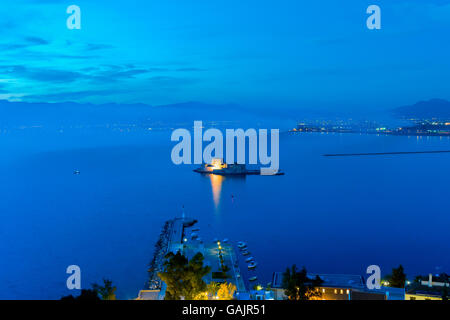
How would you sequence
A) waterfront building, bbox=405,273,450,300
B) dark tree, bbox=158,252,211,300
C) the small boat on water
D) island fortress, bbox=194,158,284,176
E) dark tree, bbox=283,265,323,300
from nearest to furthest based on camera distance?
dark tree, bbox=158,252,211,300 < dark tree, bbox=283,265,323,300 < waterfront building, bbox=405,273,450,300 < the small boat on water < island fortress, bbox=194,158,284,176

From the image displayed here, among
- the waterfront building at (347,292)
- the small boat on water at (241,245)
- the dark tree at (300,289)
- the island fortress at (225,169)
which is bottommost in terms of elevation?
the waterfront building at (347,292)

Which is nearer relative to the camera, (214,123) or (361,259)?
(361,259)

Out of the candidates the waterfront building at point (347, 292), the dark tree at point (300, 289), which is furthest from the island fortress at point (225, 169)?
the dark tree at point (300, 289)

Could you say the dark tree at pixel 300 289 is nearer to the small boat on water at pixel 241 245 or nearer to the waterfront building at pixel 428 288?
the waterfront building at pixel 428 288

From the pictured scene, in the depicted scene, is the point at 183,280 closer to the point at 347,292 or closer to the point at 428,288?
the point at 347,292

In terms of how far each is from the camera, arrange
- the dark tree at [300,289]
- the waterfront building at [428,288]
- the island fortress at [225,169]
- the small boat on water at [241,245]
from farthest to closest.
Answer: the island fortress at [225,169]
the small boat on water at [241,245]
the waterfront building at [428,288]
the dark tree at [300,289]

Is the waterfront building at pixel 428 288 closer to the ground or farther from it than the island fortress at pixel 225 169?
closer to the ground

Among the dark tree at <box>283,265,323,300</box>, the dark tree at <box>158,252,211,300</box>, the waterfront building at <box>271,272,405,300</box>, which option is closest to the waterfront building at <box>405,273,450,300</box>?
the waterfront building at <box>271,272,405,300</box>

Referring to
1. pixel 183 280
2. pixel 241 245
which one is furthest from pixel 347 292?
pixel 241 245

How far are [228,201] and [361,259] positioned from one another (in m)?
6.41

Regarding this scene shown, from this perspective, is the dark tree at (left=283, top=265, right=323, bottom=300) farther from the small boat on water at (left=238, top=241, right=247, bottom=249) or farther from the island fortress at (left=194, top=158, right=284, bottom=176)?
the island fortress at (left=194, top=158, right=284, bottom=176)
